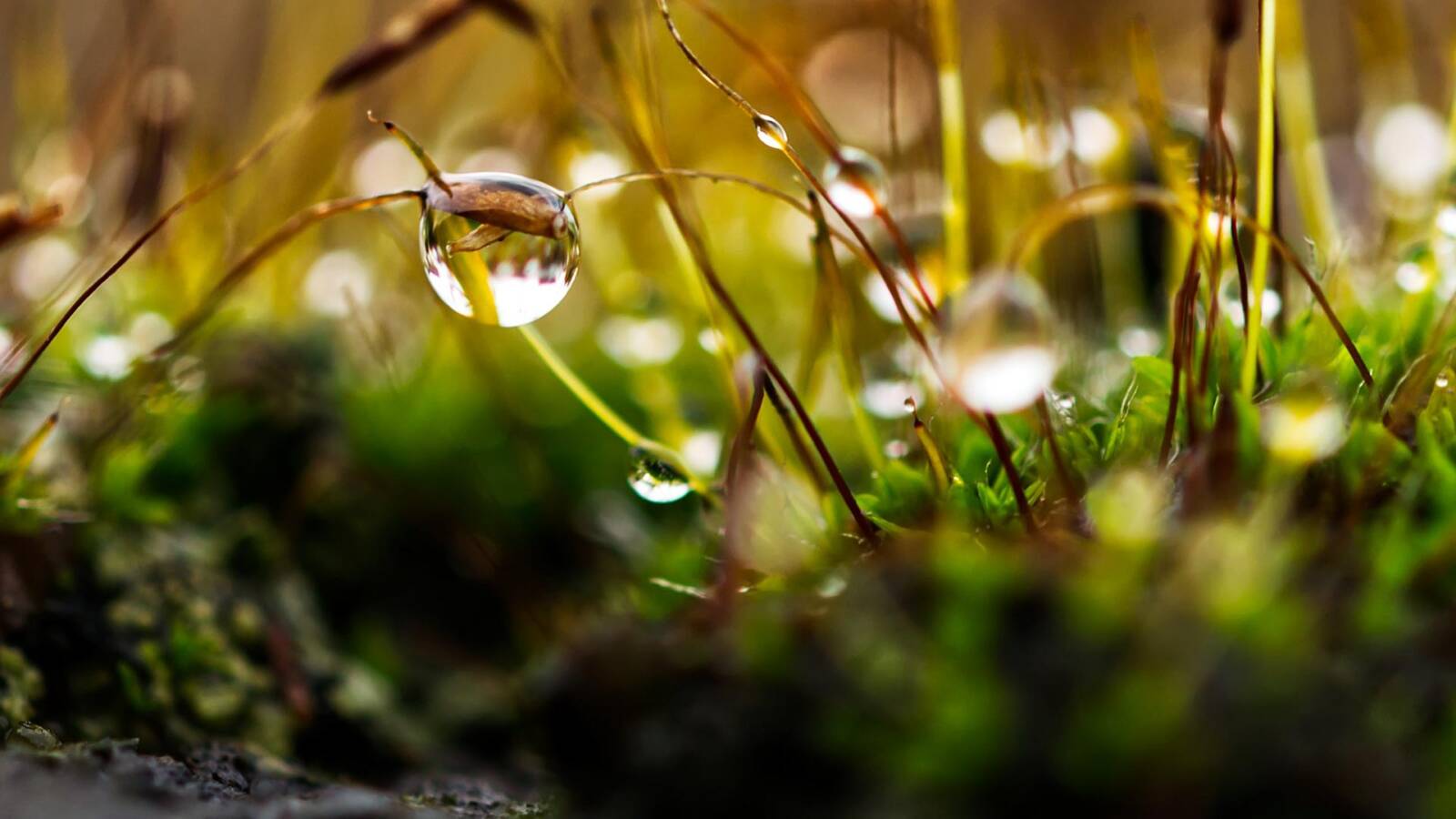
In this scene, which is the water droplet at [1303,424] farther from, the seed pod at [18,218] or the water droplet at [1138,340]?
the seed pod at [18,218]

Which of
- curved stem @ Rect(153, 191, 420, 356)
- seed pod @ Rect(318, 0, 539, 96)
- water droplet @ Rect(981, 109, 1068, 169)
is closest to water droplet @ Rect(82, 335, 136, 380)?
curved stem @ Rect(153, 191, 420, 356)

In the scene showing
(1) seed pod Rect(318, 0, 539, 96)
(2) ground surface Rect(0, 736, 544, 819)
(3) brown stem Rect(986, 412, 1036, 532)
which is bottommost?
(2) ground surface Rect(0, 736, 544, 819)

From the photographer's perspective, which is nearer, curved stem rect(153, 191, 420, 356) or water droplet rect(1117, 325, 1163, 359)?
curved stem rect(153, 191, 420, 356)

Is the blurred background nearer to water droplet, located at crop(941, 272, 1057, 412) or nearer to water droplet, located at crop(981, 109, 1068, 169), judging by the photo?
water droplet, located at crop(981, 109, 1068, 169)

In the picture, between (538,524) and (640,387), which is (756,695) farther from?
(538,524)

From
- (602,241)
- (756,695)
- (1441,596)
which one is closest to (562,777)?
(756,695)

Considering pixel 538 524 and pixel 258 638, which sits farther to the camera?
pixel 538 524

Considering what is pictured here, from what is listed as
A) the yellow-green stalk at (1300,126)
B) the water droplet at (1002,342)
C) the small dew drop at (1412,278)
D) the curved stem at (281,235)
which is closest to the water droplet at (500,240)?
the curved stem at (281,235)

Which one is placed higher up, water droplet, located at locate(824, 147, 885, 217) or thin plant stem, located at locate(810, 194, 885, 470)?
water droplet, located at locate(824, 147, 885, 217)
